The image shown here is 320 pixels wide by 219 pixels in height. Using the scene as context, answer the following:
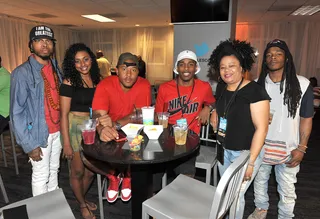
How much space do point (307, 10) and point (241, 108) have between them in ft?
22.1

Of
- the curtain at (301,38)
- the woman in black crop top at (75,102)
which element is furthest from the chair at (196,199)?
the curtain at (301,38)

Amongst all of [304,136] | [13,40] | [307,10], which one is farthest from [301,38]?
[13,40]

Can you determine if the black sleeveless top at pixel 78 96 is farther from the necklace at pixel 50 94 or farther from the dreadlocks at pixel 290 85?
the dreadlocks at pixel 290 85

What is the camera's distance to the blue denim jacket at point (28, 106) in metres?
1.76

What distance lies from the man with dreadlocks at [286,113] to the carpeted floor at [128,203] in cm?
70

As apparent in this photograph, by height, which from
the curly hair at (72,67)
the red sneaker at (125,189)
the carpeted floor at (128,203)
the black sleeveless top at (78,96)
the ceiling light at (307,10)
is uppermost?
the ceiling light at (307,10)

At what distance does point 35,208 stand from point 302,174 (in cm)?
325

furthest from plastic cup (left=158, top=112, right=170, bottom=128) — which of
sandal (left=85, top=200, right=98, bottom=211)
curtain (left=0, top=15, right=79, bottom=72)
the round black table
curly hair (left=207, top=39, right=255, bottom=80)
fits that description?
curtain (left=0, top=15, right=79, bottom=72)

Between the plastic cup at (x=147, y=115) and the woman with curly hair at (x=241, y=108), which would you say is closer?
the woman with curly hair at (x=241, y=108)

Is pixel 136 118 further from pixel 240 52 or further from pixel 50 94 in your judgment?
pixel 240 52

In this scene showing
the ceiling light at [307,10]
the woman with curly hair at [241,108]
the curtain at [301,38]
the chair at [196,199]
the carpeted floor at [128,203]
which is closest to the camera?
the chair at [196,199]

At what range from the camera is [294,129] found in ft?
5.70

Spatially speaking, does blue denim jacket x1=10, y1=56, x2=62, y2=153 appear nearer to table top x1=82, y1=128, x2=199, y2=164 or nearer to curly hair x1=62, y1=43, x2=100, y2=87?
curly hair x1=62, y1=43, x2=100, y2=87

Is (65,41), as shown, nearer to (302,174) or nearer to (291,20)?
(291,20)
